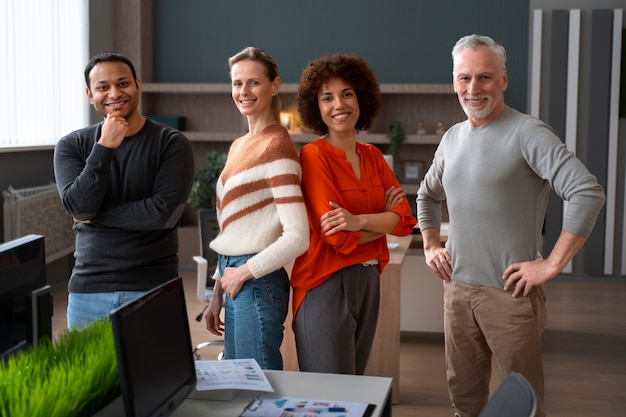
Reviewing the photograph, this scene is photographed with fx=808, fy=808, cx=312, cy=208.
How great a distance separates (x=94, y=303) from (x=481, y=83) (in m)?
1.41

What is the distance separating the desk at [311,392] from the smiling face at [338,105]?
2.70ft

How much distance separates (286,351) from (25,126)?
11.2ft

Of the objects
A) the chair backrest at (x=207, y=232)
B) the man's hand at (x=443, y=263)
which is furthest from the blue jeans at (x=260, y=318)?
the chair backrest at (x=207, y=232)

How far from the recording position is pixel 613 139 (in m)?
7.69

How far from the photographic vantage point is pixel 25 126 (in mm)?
6488

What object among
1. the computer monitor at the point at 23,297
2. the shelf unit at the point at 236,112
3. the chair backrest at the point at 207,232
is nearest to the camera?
the computer monitor at the point at 23,297

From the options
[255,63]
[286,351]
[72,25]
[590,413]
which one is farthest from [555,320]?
[72,25]

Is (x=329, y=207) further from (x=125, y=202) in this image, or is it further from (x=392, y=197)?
(x=125, y=202)

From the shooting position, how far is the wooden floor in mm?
4176

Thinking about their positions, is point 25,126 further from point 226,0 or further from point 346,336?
point 346,336

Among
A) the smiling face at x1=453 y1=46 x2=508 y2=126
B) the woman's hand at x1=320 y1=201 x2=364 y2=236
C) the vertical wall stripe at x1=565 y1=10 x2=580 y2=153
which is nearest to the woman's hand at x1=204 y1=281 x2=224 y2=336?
the woman's hand at x1=320 y1=201 x2=364 y2=236

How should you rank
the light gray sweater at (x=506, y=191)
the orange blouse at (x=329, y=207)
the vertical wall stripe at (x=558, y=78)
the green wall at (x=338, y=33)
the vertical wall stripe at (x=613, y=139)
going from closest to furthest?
1. the light gray sweater at (x=506, y=191)
2. the orange blouse at (x=329, y=207)
3. the vertical wall stripe at (x=613, y=139)
4. the vertical wall stripe at (x=558, y=78)
5. the green wall at (x=338, y=33)

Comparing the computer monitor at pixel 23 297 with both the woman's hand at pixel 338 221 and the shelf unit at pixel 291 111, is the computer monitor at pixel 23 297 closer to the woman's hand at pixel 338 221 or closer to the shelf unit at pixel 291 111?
the woman's hand at pixel 338 221

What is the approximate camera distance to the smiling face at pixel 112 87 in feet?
8.53
